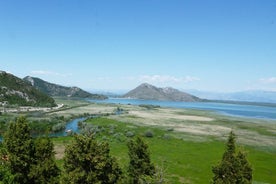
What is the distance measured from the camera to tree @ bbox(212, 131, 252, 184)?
35406mm

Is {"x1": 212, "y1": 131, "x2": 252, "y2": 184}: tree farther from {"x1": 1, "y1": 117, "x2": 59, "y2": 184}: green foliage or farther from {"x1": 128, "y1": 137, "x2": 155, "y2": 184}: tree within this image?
{"x1": 1, "y1": 117, "x2": 59, "y2": 184}: green foliage

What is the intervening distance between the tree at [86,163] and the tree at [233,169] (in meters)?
13.7

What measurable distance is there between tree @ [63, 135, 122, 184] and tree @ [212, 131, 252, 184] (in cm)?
1368

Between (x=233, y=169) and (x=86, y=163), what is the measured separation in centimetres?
1727

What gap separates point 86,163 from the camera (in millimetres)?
31938

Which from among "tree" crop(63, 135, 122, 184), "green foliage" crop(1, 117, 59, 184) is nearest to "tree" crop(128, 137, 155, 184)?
"tree" crop(63, 135, 122, 184)

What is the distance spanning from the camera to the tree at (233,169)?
35.4m

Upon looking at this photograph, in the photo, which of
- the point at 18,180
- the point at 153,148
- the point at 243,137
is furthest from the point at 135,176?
the point at 243,137

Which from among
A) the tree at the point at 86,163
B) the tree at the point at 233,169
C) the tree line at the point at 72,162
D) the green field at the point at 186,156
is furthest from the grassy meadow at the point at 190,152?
the tree at the point at 86,163

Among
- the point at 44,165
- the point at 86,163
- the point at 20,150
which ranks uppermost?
the point at 20,150

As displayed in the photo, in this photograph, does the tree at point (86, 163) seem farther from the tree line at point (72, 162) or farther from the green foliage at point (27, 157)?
the green foliage at point (27, 157)

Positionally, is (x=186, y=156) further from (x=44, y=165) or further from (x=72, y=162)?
(x=72, y=162)

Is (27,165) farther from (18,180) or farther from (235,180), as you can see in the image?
(235,180)

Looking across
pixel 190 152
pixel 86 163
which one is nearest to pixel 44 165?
pixel 86 163
